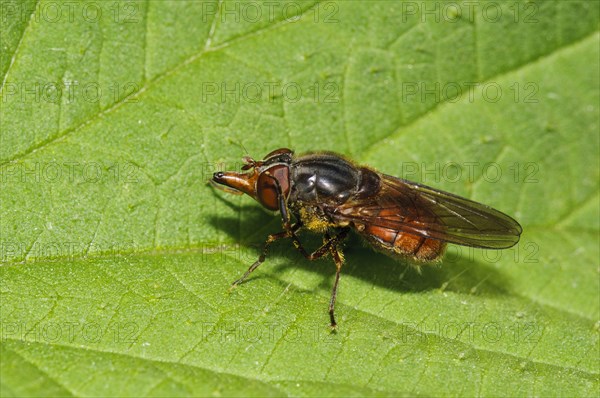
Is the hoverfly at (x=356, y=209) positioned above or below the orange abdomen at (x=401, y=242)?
above

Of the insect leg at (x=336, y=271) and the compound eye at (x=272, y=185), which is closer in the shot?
the insect leg at (x=336, y=271)

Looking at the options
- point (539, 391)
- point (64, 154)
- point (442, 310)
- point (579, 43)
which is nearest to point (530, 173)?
point (579, 43)

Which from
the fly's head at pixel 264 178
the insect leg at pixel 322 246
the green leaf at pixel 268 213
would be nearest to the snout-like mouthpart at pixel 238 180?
the fly's head at pixel 264 178

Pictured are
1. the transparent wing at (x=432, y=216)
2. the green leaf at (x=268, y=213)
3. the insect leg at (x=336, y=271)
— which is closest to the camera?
the green leaf at (x=268, y=213)

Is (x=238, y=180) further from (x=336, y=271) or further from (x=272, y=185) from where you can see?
(x=336, y=271)

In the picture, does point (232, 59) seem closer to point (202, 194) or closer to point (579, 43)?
point (202, 194)

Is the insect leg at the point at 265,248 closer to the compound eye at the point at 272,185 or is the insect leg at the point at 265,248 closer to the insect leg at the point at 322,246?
the insect leg at the point at 322,246

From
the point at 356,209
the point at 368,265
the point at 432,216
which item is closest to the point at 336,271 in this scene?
the point at 368,265
